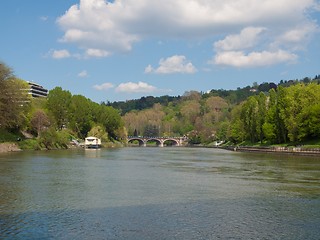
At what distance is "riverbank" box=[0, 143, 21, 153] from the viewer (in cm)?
9557

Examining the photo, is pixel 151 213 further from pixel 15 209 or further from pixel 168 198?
pixel 15 209

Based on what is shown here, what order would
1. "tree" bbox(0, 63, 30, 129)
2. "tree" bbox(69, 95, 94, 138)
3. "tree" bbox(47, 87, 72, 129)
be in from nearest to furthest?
1. "tree" bbox(0, 63, 30, 129)
2. "tree" bbox(47, 87, 72, 129)
3. "tree" bbox(69, 95, 94, 138)

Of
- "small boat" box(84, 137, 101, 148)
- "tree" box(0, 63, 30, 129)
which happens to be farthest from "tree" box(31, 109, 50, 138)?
"small boat" box(84, 137, 101, 148)

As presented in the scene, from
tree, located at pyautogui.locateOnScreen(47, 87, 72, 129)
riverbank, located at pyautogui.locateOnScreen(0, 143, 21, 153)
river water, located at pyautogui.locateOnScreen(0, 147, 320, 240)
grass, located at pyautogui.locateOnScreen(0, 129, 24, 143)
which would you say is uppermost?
tree, located at pyautogui.locateOnScreen(47, 87, 72, 129)

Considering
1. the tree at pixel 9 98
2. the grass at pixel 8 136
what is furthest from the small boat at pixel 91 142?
the tree at pixel 9 98

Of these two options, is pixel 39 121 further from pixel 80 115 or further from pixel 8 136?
pixel 80 115

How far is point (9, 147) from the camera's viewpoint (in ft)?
325

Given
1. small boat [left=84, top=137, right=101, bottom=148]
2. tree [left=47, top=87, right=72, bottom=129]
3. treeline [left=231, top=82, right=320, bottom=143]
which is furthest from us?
small boat [left=84, top=137, right=101, bottom=148]

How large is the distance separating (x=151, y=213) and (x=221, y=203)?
19.0ft

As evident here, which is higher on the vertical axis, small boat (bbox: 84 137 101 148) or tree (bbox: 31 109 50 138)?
tree (bbox: 31 109 50 138)

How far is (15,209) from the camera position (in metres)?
24.3

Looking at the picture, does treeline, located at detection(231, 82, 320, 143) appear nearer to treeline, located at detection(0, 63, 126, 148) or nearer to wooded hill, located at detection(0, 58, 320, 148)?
wooded hill, located at detection(0, 58, 320, 148)

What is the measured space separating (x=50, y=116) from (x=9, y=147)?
34.2 metres

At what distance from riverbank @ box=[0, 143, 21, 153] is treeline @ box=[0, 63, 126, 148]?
120 inches
